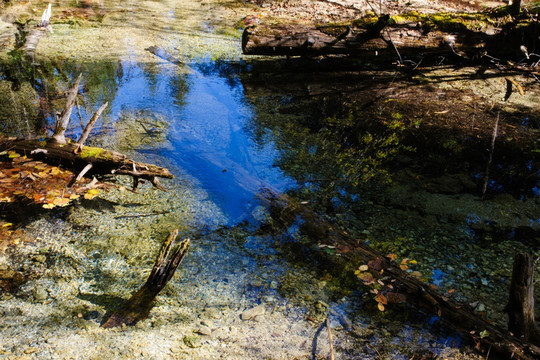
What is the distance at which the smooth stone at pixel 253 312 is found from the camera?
2488mm

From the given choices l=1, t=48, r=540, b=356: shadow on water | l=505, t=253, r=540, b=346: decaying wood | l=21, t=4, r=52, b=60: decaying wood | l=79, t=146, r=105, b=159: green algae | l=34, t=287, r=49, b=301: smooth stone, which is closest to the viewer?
l=505, t=253, r=540, b=346: decaying wood

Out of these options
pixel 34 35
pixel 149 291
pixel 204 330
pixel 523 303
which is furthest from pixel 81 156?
pixel 34 35

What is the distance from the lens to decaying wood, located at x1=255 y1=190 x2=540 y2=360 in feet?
7.29

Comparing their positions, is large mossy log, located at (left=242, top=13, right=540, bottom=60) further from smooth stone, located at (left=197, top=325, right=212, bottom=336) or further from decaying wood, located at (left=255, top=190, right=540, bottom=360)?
smooth stone, located at (left=197, top=325, right=212, bottom=336)

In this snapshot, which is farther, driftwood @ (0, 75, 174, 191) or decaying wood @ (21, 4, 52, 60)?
decaying wood @ (21, 4, 52, 60)

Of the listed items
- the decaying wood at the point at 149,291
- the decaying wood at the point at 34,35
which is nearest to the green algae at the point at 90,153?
the decaying wood at the point at 149,291

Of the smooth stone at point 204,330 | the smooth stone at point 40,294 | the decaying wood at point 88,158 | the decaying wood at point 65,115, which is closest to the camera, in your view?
the smooth stone at point 204,330

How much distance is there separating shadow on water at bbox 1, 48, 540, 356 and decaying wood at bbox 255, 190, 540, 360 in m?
0.10

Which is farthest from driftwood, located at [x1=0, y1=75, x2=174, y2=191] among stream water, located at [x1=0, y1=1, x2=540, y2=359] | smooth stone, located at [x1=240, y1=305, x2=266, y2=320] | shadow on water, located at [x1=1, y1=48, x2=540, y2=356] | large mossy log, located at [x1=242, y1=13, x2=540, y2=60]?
large mossy log, located at [x1=242, y1=13, x2=540, y2=60]

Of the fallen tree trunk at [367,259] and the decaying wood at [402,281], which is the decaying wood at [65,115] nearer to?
the fallen tree trunk at [367,259]

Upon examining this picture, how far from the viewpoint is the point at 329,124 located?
17.0ft

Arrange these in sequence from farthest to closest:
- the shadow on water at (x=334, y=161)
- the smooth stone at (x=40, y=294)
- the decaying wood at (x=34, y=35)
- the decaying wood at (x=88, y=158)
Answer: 1. the decaying wood at (x=34, y=35)
2. the decaying wood at (x=88, y=158)
3. the shadow on water at (x=334, y=161)
4. the smooth stone at (x=40, y=294)

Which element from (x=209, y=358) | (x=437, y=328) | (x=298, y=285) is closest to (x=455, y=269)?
(x=437, y=328)

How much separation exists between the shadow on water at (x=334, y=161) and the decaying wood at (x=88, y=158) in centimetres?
60
